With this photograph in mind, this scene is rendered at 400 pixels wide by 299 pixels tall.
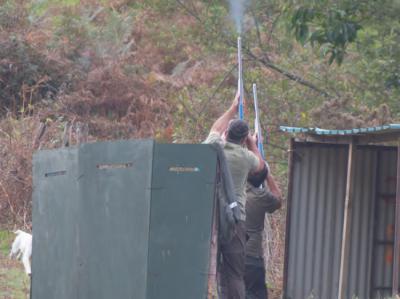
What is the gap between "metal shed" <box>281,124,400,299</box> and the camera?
11094mm

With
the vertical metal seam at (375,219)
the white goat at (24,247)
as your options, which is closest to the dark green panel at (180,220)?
the white goat at (24,247)

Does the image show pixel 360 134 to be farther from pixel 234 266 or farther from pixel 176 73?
pixel 176 73

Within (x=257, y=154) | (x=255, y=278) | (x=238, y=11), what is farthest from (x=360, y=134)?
(x=238, y=11)

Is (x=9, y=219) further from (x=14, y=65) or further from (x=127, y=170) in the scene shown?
(x=127, y=170)

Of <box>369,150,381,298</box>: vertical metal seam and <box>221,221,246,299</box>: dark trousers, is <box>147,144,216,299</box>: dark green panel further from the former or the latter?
<box>369,150,381,298</box>: vertical metal seam

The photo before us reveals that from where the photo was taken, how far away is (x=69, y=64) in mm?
21719

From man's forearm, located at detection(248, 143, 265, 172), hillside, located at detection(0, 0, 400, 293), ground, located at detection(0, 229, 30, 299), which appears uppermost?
hillside, located at detection(0, 0, 400, 293)

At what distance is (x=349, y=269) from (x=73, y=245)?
4105mm

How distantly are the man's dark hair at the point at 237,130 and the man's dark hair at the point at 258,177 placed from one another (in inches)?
28.8

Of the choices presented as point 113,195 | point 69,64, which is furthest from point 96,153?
point 69,64

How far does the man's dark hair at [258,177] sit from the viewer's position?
9.55m

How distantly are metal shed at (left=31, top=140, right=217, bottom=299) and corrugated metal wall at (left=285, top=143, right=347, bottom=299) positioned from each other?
11.8 ft

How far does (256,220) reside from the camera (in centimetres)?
985

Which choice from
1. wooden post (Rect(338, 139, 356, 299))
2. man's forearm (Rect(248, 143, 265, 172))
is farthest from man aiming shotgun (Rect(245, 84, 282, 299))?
wooden post (Rect(338, 139, 356, 299))
